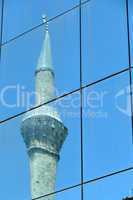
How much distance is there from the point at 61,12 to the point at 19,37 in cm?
187

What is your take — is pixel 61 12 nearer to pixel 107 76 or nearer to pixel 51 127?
pixel 107 76

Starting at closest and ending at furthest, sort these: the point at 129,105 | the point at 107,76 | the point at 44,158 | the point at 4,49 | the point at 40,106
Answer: the point at 129,105 < the point at 107,76 < the point at 40,106 < the point at 4,49 < the point at 44,158

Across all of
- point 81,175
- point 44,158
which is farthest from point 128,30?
point 44,158

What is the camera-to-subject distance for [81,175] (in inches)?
787

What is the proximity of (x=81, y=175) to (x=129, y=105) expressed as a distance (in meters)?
2.50

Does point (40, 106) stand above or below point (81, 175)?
above

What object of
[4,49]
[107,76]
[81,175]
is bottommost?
[81,175]

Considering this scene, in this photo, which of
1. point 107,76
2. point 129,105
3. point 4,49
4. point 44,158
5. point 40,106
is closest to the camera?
point 129,105

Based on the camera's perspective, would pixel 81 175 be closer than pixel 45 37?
Yes

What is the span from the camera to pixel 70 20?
917 inches

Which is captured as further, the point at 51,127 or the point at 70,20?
the point at 51,127

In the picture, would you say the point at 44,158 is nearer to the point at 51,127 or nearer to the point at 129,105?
the point at 51,127

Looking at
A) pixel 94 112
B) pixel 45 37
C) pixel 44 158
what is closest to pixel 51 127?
pixel 44 158

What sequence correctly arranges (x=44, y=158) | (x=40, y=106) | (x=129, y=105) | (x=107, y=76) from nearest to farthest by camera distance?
1. (x=129, y=105)
2. (x=107, y=76)
3. (x=40, y=106)
4. (x=44, y=158)
